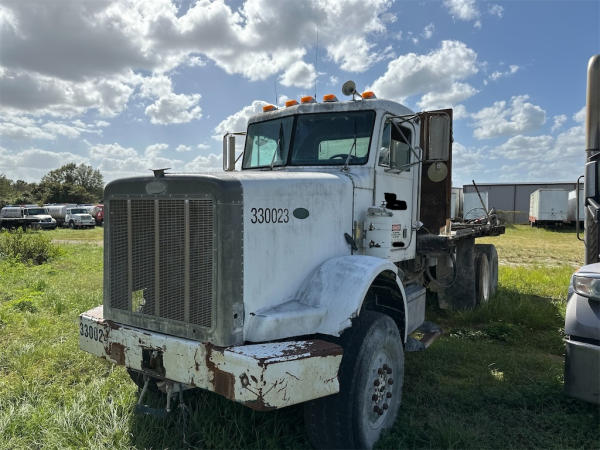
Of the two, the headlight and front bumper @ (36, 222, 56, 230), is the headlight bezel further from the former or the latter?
front bumper @ (36, 222, 56, 230)

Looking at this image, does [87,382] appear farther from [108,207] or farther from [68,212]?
[68,212]

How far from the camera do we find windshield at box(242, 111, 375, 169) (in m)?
3.94

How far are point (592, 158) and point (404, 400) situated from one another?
3199mm

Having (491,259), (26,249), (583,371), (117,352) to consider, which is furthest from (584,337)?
(26,249)

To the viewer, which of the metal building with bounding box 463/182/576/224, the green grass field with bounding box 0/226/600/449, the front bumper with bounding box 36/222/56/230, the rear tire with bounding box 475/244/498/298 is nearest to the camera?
the green grass field with bounding box 0/226/600/449

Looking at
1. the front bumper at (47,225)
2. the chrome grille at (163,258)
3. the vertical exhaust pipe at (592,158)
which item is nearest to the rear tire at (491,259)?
the vertical exhaust pipe at (592,158)

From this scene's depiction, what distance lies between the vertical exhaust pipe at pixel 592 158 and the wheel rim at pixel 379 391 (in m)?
2.80

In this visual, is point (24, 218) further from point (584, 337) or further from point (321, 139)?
point (584, 337)

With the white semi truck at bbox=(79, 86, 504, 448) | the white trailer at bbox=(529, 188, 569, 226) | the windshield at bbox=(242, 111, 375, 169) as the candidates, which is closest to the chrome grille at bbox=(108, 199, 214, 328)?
the white semi truck at bbox=(79, 86, 504, 448)

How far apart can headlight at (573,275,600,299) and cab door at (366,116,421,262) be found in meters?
1.43

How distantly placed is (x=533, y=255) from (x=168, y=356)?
48.8 ft

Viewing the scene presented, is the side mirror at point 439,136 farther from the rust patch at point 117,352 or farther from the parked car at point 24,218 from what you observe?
the parked car at point 24,218

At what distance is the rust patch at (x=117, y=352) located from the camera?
2.96 m

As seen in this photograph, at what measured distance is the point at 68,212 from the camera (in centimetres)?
3000
